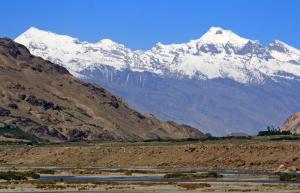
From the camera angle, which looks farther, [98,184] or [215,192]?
[98,184]

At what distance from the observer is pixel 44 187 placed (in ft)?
350

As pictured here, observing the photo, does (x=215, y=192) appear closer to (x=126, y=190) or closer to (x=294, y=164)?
(x=126, y=190)

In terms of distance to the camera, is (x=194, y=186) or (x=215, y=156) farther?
(x=215, y=156)

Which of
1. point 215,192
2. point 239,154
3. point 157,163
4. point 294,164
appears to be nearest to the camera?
point 215,192

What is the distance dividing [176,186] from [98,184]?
10.6 meters

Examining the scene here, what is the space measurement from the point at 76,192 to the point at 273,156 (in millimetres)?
77535

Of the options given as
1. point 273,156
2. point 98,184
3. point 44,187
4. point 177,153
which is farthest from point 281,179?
point 177,153

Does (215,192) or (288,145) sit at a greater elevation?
(288,145)

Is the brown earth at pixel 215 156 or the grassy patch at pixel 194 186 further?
the brown earth at pixel 215 156

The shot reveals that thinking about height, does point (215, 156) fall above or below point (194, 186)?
above

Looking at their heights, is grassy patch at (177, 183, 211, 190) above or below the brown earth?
below

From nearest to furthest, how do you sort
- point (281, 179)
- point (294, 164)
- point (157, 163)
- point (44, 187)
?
point (44, 187) → point (281, 179) → point (294, 164) → point (157, 163)

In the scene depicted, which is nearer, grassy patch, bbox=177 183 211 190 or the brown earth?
grassy patch, bbox=177 183 211 190

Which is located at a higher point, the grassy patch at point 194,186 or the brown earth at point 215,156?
the brown earth at point 215,156
